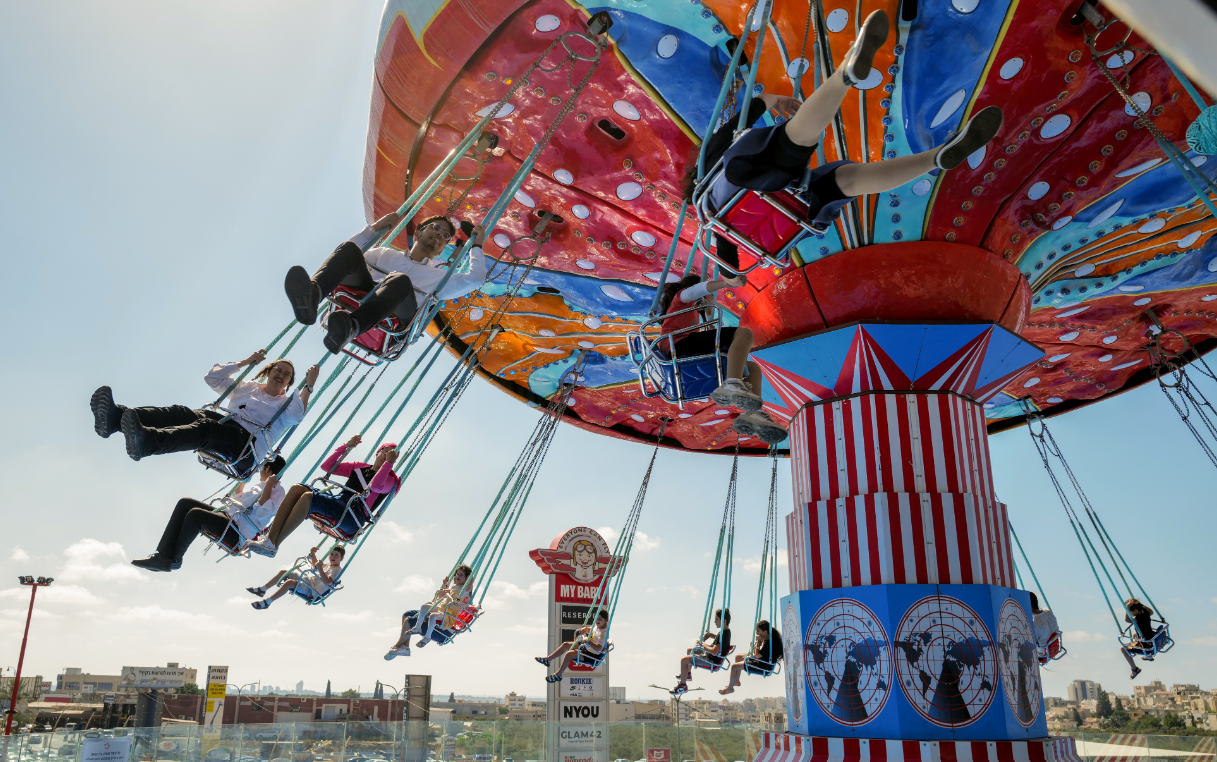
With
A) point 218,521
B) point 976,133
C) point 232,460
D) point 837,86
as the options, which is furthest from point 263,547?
point 976,133

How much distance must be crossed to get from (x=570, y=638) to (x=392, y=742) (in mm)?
4126

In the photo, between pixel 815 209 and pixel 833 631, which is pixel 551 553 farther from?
pixel 815 209

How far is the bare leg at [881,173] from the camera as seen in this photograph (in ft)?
13.1

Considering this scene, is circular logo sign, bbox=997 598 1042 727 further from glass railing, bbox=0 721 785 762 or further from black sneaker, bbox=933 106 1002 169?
glass railing, bbox=0 721 785 762

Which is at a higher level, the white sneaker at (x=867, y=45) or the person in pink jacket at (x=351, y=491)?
the white sneaker at (x=867, y=45)

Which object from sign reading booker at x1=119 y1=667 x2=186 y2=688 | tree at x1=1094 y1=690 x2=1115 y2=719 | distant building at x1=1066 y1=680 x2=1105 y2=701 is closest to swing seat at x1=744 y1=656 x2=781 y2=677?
tree at x1=1094 y1=690 x2=1115 y2=719

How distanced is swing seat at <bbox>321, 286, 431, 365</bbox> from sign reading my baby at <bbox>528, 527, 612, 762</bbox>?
26.7 ft

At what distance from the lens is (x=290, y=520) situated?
6.96m

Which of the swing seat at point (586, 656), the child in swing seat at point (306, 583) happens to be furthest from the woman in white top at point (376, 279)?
the swing seat at point (586, 656)

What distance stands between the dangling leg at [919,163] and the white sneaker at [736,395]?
2.11 metres

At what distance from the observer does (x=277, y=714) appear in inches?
1268

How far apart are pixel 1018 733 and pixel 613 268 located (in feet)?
18.5

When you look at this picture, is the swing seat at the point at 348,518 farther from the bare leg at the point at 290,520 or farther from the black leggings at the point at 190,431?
the black leggings at the point at 190,431

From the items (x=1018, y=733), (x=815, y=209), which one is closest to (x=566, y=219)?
(x=815, y=209)
